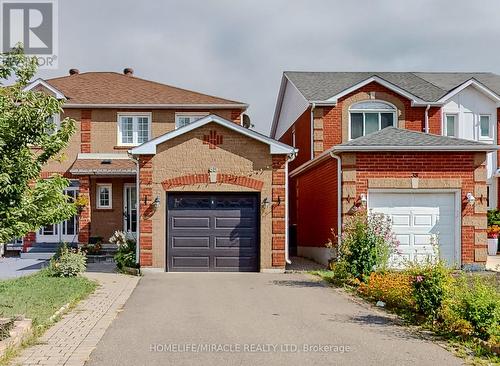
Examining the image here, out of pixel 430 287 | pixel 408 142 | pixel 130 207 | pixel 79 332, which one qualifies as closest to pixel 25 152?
pixel 79 332

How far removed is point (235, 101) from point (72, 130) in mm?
16260

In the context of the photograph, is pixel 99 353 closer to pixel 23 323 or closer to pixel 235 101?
pixel 23 323

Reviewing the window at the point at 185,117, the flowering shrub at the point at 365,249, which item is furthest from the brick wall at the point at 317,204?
the window at the point at 185,117

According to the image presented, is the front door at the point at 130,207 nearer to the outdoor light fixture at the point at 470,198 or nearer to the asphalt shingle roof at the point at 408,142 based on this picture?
the asphalt shingle roof at the point at 408,142

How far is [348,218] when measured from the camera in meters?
18.0

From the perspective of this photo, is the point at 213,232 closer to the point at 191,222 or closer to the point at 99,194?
the point at 191,222

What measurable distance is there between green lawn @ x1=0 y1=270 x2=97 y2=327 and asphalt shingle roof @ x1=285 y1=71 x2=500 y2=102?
45.2ft

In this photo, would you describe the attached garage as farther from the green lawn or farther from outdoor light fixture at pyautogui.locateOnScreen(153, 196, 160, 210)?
the green lawn

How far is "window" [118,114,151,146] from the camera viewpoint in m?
25.2

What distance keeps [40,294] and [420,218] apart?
11.3 meters

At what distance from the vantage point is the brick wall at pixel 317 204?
1938 centimetres

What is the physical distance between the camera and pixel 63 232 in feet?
80.9

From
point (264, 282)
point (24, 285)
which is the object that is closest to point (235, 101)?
point (264, 282)

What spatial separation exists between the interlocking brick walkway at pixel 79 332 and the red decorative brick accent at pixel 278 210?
534 centimetres
